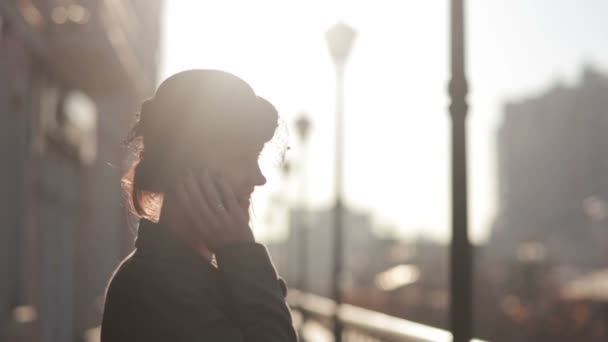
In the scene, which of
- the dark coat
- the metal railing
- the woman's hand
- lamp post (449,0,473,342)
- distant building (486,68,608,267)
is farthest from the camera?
distant building (486,68,608,267)

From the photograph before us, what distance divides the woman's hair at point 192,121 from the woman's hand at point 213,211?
60 mm

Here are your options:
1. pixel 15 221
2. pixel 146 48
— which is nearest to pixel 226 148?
pixel 15 221

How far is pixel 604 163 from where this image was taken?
112 meters

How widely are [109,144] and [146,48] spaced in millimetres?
7345

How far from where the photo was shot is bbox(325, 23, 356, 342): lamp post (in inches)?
511

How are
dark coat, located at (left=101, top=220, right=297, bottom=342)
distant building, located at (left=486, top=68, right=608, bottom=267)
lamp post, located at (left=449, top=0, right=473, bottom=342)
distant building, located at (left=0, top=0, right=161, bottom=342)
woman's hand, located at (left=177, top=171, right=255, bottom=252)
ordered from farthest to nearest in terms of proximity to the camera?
distant building, located at (left=486, top=68, right=608, bottom=267) → distant building, located at (left=0, top=0, right=161, bottom=342) → lamp post, located at (left=449, top=0, right=473, bottom=342) → woman's hand, located at (left=177, top=171, right=255, bottom=252) → dark coat, located at (left=101, top=220, right=297, bottom=342)

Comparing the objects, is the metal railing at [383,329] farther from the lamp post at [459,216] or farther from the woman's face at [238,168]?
the woman's face at [238,168]

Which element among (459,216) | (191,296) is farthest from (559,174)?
(191,296)

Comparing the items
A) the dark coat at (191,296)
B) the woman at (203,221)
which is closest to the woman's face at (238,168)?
the woman at (203,221)

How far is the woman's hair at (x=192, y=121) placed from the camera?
234 centimetres

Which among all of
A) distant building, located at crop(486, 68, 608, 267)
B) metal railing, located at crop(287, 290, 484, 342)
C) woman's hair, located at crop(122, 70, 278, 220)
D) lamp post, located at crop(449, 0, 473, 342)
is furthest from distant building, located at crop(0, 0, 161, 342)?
distant building, located at crop(486, 68, 608, 267)

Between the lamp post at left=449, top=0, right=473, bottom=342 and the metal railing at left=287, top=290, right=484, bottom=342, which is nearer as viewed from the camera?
the lamp post at left=449, top=0, right=473, bottom=342

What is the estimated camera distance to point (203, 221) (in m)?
2.34

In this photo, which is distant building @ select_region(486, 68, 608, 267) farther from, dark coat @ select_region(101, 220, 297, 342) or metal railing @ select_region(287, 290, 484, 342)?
dark coat @ select_region(101, 220, 297, 342)
